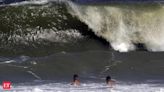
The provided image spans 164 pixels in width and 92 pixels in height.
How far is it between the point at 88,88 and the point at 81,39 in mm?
8705

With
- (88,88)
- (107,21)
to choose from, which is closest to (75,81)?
(88,88)

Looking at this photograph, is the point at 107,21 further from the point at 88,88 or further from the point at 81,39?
the point at 88,88

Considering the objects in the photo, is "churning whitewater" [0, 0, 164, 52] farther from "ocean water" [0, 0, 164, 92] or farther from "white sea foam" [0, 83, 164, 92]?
"white sea foam" [0, 83, 164, 92]

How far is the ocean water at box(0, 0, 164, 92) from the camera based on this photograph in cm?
2933

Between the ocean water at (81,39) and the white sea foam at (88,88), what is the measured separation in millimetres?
2338

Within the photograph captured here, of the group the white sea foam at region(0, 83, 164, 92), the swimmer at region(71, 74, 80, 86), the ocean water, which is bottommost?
the white sea foam at region(0, 83, 164, 92)

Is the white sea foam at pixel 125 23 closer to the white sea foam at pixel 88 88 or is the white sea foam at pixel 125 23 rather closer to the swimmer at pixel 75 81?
the swimmer at pixel 75 81

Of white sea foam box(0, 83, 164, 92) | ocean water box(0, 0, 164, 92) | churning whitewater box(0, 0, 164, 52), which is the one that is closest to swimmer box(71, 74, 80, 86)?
white sea foam box(0, 83, 164, 92)

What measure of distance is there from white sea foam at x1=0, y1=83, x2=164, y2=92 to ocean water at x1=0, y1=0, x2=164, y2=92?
2.34m

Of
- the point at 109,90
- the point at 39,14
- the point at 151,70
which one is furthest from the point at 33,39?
the point at 109,90

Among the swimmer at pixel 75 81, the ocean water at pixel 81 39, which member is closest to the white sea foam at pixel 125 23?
the ocean water at pixel 81 39

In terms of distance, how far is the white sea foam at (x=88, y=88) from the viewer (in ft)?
79.9

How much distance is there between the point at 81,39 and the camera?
110 feet

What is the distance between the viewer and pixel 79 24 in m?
33.8
